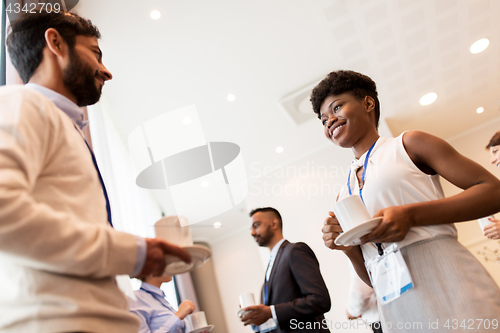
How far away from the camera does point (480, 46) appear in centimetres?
368

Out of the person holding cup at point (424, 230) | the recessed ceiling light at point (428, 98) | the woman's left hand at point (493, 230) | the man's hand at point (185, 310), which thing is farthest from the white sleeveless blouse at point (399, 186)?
the recessed ceiling light at point (428, 98)

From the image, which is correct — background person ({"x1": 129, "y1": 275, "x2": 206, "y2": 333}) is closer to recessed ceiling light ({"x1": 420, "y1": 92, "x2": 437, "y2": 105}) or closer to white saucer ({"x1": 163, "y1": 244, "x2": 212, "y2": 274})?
white saucer ({"x1": 163, "y1": 244, "x2": 212, "y2": 274})

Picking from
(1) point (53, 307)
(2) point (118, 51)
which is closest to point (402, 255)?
(1) point (53, 307)

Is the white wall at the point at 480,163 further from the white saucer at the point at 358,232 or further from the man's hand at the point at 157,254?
the man's hand at the point at 157,254

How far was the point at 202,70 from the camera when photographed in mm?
3209

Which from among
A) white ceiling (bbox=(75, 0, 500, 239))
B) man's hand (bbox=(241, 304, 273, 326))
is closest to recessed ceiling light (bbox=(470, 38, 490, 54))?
white ceiling (bbox=(75, 0, 500, 239))

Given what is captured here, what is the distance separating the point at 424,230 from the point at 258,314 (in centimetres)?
124

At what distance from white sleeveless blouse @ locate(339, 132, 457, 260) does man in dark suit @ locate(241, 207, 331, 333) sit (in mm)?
941

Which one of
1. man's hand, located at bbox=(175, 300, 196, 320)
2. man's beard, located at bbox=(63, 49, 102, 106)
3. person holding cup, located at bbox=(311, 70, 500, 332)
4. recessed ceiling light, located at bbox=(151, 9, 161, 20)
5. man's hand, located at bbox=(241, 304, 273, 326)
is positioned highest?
recessed ceiling light, located at bbox=(151, 9, 161, 20)

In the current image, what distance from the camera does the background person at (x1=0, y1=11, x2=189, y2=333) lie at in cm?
51

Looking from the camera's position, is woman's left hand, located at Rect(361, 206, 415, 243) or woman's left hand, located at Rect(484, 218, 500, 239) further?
woman's left hand, located at Rect(484, 218, 500, 239)

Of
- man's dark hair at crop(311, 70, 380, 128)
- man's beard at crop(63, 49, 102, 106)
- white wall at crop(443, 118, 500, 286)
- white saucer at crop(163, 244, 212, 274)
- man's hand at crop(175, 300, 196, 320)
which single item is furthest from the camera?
white wall at crop(443, 118, 500, 286)

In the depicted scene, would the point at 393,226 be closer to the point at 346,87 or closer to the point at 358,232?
the point at 358,232

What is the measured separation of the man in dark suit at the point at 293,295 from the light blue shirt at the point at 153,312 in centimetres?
38
